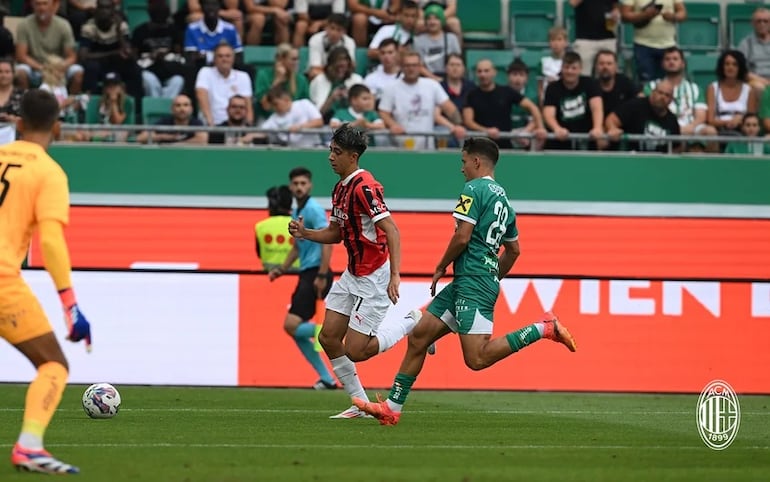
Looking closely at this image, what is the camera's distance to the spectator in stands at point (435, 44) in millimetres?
20609

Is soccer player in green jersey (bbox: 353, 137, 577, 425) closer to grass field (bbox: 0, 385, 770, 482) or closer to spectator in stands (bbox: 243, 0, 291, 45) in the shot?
grass field (bbox: 0, 385, 770, 482)

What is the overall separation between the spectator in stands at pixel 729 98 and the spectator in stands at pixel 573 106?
73.4 inches

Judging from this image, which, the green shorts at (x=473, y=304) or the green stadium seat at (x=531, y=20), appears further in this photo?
the green stadium seat at (x=531, y=20)

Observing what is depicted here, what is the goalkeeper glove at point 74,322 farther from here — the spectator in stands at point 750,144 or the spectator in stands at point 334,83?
the spectator in stands at point 750,144

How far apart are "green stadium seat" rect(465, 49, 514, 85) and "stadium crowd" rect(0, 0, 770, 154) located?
399 mm

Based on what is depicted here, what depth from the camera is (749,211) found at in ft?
66.5

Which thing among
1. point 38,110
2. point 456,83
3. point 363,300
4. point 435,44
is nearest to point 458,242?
point 363,300

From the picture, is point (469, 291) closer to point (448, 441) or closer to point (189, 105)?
point (448, 441)

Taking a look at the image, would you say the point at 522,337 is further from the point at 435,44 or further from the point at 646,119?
the point at 435,44

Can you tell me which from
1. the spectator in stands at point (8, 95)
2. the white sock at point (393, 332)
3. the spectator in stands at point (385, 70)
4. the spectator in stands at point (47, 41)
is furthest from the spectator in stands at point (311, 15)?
the white sock at point (393, 332)

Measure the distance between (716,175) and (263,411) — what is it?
9.83 meters

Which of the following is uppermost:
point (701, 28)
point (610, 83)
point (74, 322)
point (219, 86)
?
point (701, 28)

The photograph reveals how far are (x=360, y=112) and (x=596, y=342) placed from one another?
16.5ft

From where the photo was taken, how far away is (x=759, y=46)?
21656 mm
